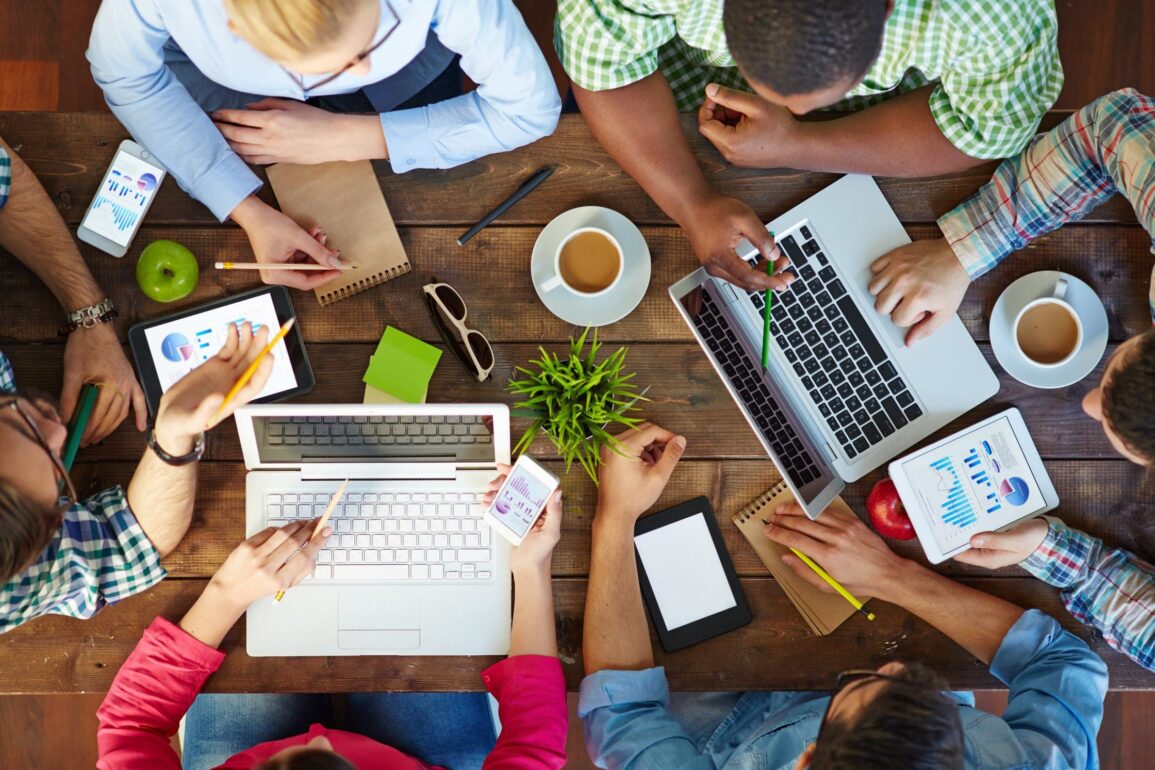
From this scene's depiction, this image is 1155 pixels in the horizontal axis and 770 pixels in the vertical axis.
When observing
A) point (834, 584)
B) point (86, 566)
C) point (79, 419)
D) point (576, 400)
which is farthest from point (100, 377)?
point (834, 584)

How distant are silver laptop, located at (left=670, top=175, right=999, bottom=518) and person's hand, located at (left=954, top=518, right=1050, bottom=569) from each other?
0.60 feet

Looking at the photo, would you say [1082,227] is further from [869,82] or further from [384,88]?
[384,88]

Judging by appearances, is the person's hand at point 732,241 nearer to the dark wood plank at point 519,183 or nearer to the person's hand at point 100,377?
the dark wood plank at point 519,183

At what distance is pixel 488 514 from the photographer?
1344mm

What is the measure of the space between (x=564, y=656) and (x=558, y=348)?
493 millimetres

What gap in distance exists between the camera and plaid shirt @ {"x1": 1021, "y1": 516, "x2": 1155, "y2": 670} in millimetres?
1323

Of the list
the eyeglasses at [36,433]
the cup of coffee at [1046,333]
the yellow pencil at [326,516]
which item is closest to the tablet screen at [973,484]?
the cup of coffee at [1046,333]

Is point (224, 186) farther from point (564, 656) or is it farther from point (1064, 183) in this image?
point (1064, 183)

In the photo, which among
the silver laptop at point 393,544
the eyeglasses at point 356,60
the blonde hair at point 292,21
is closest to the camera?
the blonde hair at point 292,21

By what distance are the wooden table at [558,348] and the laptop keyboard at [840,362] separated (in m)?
0.09

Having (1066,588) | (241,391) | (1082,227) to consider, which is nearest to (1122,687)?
(1066,588)

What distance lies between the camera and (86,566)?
1.28 metres

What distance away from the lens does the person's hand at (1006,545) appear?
1332 millimetres

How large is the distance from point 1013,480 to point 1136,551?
0.79 ft
